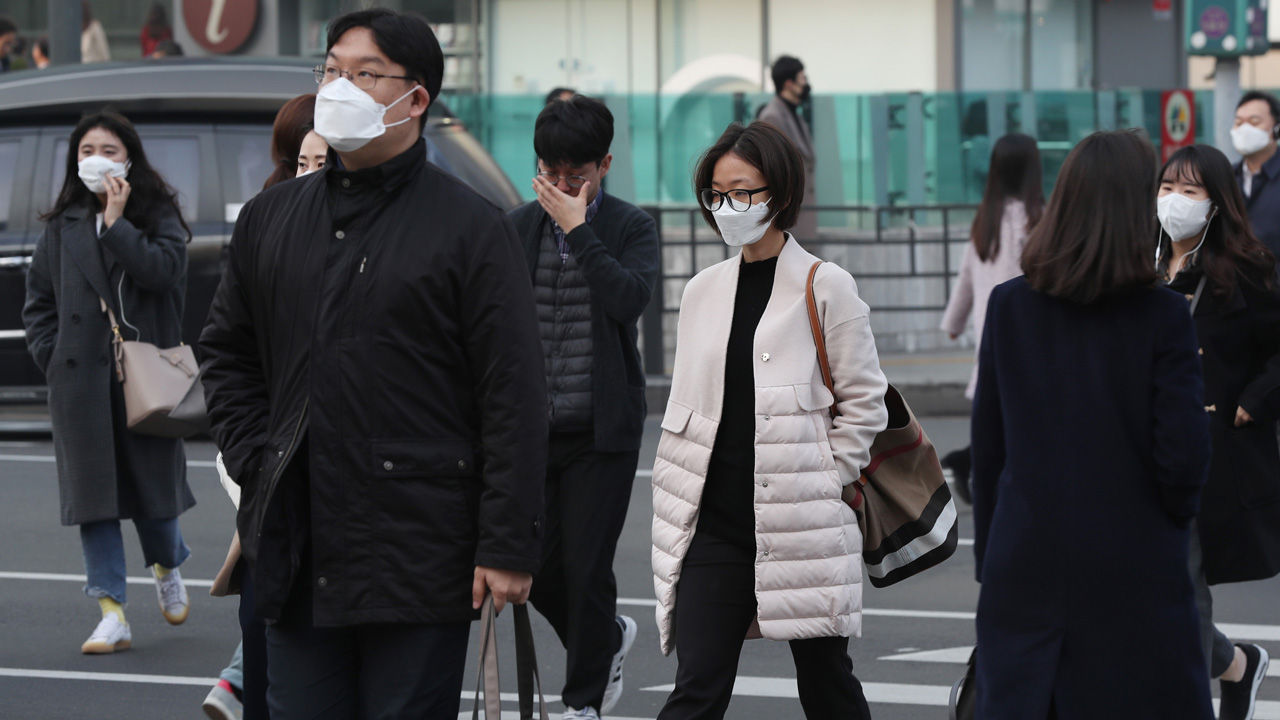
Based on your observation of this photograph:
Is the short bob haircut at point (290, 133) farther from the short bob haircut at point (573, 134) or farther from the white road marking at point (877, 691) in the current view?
the white road marking at point (877, 691)

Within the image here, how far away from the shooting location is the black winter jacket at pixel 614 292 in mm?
5090

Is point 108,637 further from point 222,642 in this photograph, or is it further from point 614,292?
point 614,292

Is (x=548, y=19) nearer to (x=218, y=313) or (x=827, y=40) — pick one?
(x=827, y=40)

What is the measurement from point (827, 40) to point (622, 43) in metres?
2.20

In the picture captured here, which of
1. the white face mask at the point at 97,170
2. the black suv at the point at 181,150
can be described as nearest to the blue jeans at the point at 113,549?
the white face mask at the point at 97,170

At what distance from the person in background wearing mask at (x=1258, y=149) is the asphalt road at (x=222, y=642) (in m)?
1.72

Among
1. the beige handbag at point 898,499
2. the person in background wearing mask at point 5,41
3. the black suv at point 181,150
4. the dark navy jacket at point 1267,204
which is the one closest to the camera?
the beige handbag at point 898,499

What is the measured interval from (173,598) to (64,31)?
8355mm

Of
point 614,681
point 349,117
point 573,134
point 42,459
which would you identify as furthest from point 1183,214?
point 42,459

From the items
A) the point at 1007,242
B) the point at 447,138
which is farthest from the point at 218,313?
the point at 447,138

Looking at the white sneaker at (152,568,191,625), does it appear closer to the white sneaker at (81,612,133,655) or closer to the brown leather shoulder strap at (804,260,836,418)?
the white sneaker at (81,612,133,655)

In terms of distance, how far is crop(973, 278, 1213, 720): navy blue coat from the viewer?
369 cm

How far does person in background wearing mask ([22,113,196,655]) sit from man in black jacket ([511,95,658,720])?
5.45ft

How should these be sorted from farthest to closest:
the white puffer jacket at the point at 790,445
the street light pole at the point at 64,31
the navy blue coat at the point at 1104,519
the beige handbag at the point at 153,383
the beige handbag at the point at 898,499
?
the street light pole at the point at 64,31 → the beige handbag at the point at 153,383 → the beige handbag at the point at 898,499 → the white puffer jacket at the point at 790,445 → the navy blue coat at the point at 1104,519
